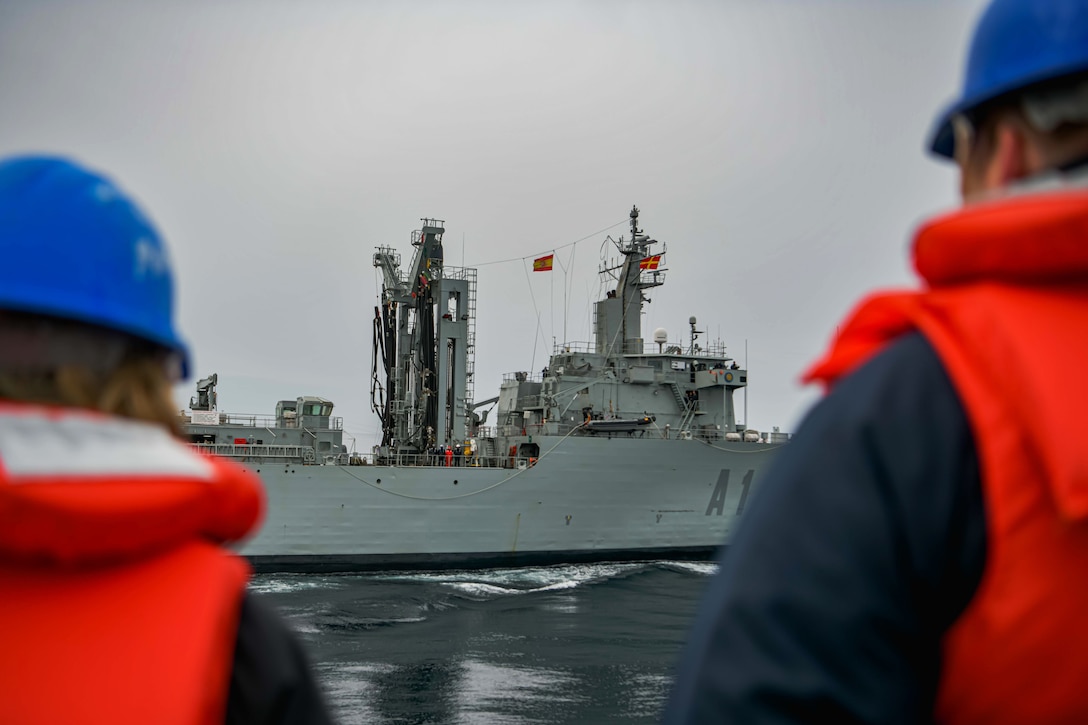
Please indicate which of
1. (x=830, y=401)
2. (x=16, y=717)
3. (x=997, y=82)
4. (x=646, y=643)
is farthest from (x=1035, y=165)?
(x=646, y=643)

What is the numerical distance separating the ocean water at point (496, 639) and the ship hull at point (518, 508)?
1.79ft

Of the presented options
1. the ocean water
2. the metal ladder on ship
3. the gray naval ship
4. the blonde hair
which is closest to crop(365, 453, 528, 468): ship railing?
the gray naval ship

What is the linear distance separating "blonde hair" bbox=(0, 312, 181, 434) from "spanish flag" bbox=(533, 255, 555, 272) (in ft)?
75.0

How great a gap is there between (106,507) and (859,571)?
2.74ft

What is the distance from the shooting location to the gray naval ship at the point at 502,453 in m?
18.8

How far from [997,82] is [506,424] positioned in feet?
80.6

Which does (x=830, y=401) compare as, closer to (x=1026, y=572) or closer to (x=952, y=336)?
(x=952, y=336)

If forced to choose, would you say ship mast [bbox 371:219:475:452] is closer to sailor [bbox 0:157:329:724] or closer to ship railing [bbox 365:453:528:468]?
ship railing [bbox 365:453:528:468]

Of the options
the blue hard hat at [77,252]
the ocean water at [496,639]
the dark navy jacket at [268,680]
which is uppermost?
the blue hard hat at [77,252]

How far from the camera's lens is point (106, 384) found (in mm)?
1057

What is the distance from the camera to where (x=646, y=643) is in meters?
13.1

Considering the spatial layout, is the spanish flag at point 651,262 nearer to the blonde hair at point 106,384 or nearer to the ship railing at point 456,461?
the ship railing at point 456,461

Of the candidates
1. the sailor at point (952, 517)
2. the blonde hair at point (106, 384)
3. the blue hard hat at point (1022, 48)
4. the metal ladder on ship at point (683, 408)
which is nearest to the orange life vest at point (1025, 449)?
the sailor at point (952, 517)

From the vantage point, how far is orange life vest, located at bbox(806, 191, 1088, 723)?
790 millimetres
